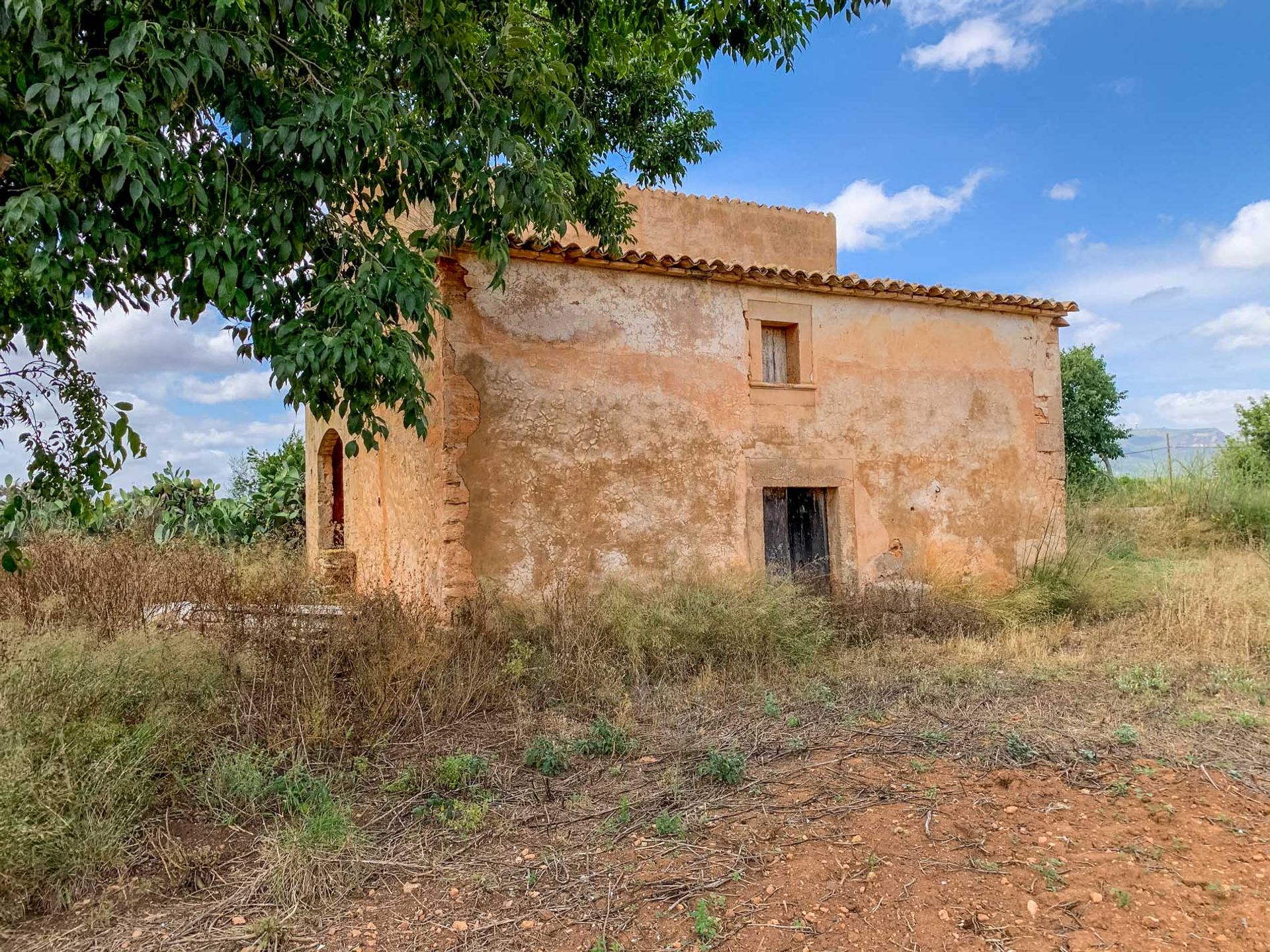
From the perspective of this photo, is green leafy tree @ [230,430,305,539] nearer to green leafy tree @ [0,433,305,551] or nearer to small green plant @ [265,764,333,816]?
green leafy tree @ [0,433,305,551]

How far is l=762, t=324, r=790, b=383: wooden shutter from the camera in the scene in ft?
30.0

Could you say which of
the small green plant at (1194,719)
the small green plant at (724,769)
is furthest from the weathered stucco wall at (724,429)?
the small green plant at (1194,719)

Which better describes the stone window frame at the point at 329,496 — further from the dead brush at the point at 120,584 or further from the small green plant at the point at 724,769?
the small green plant at the point at 724,769

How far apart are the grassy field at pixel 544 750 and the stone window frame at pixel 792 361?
222 centimetres

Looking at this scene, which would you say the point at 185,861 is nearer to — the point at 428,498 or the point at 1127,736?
the point at 428,498

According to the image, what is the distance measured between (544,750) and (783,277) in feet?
19.5

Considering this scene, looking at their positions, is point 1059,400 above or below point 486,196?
below

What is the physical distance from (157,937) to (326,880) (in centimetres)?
64

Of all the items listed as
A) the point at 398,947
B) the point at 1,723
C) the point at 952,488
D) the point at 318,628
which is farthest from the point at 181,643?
the point at 952,488

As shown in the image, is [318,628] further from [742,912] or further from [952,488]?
[952,488]

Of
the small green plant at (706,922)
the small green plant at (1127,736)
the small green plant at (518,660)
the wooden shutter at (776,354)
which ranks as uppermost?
the wooden shutter at (776,354)

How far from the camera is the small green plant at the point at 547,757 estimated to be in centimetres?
473

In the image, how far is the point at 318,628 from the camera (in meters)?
6.09

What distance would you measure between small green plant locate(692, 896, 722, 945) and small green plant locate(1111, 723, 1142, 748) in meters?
3.20
